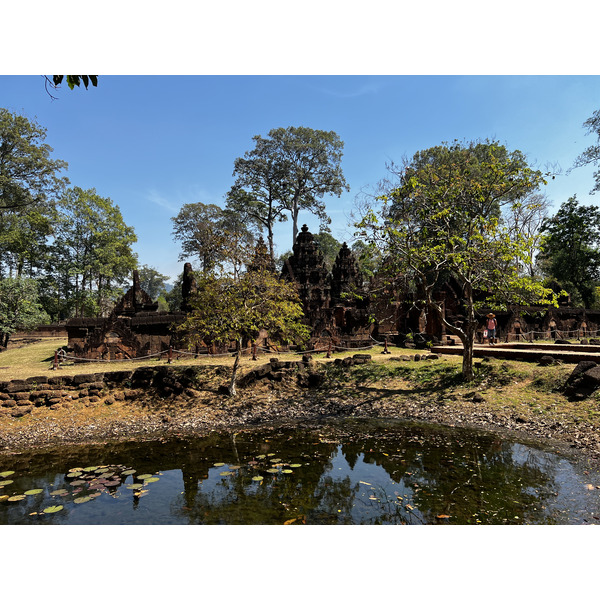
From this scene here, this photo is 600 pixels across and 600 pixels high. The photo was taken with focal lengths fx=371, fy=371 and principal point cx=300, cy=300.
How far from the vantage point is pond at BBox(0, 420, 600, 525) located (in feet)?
16.1

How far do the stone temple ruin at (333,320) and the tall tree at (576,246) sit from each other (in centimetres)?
385

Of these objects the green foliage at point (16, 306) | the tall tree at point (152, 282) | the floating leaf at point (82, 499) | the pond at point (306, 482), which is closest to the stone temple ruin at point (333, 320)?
the green foliage at point (16, 306)

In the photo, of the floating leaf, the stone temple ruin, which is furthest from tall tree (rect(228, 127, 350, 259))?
the floating leaf

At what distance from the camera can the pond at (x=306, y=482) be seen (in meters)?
4.91

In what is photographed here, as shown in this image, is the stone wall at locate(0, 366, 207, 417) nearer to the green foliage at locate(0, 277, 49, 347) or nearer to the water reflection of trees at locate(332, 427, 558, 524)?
the water reflection of trees at locate(332, 427, 558, 524)

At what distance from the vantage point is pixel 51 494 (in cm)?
588

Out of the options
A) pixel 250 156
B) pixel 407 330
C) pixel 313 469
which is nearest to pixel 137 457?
pixel 313 469

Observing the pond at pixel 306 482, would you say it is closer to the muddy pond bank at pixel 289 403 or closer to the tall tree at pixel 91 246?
the muddy pond bank at pixel 289 403

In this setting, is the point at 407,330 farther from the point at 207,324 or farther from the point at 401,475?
the point at 401,475

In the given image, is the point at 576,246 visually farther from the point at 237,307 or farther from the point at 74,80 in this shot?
the point at 74,80

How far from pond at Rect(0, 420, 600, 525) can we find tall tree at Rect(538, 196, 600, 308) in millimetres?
17515

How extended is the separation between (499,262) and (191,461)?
11.3 metres

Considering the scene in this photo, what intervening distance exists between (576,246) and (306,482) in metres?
29.5

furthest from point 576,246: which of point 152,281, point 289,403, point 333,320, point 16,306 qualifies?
point 152,281
